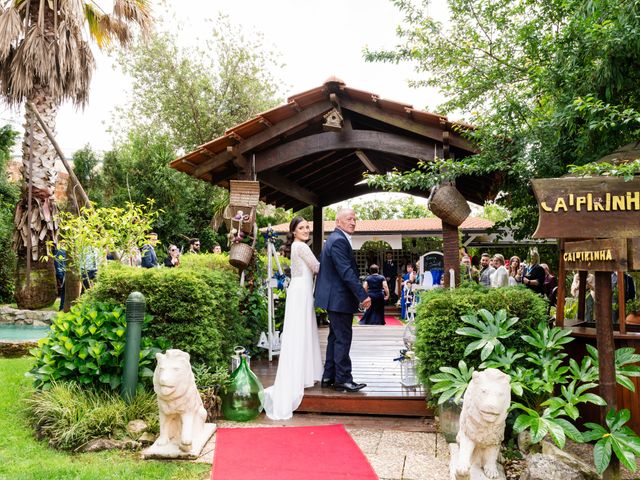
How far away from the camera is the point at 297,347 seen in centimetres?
549

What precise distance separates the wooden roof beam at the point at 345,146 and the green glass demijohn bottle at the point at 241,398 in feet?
9.47

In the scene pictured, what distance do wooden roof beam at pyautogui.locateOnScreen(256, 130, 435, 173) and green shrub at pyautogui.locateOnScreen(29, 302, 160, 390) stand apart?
2743mm

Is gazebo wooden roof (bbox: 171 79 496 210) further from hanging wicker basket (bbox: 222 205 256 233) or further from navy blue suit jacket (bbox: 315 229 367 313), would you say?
navy blue suit jacket (bbox: 315 229 367 313)

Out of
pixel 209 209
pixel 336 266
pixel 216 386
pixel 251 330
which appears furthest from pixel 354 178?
pixel 209 209

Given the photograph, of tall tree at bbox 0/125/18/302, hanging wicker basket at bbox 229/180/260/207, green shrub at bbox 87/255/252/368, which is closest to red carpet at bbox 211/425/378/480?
green shrub at bbox 87/255/252/368

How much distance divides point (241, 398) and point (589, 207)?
351 cm

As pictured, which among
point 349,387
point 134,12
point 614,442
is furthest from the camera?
point 134,12

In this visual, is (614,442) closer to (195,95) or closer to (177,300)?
(177,300)

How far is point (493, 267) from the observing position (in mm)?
10594

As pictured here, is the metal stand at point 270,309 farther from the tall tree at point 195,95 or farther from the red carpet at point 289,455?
the tall tree at point 195,95

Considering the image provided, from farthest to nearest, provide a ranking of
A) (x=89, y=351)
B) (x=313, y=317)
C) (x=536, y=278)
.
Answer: (x=536, y=278) → (x=313, y=317) → (x=89, y=351)

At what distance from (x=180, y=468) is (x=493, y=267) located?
8.11 m

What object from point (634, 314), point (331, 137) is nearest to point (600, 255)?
point (634, 314)

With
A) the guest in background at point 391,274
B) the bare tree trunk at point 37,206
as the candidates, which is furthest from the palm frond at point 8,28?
the guest in background at point 391,274
